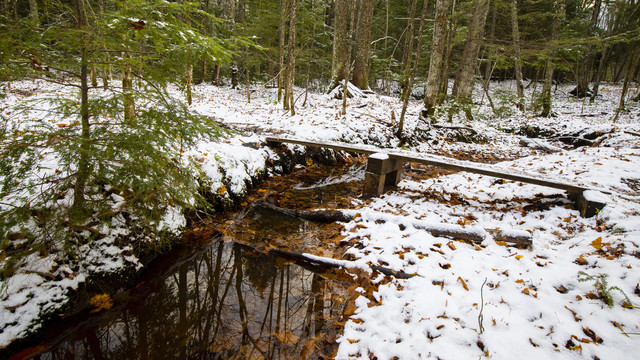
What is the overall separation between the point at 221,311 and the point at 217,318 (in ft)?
0.30

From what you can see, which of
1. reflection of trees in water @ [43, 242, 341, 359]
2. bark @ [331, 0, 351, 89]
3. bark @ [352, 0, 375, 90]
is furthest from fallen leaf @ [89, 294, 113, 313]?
bark @ [352, 0, 375, 90]

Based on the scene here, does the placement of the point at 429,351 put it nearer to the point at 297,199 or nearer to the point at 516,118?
the point at 297,199

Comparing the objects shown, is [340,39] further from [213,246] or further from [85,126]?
[85,126]

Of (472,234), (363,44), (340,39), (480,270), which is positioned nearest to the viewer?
(480,270)

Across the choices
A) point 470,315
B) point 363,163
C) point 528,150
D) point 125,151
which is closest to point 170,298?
point 125,151

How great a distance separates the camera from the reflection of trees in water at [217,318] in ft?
7.78

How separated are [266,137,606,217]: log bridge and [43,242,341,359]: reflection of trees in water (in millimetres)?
2801

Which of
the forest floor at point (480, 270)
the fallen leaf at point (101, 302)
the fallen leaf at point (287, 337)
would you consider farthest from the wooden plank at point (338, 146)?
the fallen leaf at point (101, 302)

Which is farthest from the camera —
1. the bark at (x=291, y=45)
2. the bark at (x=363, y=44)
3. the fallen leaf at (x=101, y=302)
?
the bark at (x=363, y=44)

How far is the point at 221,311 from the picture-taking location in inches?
111

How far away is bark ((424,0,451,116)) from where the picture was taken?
32.2 feet

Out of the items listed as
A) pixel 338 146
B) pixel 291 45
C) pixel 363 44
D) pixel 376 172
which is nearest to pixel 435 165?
pixel 376 172

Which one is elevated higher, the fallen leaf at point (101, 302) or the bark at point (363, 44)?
the bark at point (363, 44)

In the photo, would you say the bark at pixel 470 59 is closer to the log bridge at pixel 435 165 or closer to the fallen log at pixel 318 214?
the log bridge at pixel 435 165
